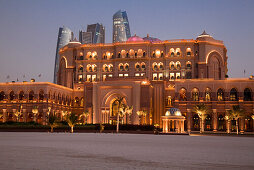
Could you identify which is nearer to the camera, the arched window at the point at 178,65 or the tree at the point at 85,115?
the tree at the point at 85,115

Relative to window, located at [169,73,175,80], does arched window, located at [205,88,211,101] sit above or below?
below

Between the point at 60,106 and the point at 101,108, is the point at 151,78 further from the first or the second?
the point at 60,106

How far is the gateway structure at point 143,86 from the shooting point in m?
84.1

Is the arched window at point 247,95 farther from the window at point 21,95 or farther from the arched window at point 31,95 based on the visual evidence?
the window at point 21,95

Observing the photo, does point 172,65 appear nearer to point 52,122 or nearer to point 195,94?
point 195,94

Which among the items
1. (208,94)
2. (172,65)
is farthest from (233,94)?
(172,65)

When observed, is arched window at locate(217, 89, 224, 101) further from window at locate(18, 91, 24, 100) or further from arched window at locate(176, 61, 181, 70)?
window at locate(18, 91, 24, 100)

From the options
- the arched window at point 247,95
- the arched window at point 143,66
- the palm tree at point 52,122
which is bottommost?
the palm tree at point 52,122

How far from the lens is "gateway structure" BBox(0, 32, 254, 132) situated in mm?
84062

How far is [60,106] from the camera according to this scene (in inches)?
→ 3930

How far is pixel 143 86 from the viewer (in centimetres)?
9256

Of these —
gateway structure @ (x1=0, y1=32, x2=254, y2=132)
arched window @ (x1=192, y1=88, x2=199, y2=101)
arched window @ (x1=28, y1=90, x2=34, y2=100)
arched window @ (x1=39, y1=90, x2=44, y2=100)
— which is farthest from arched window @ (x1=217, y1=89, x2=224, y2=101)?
arched window @ (x1=28, y1=90, x2=34, y2=100)

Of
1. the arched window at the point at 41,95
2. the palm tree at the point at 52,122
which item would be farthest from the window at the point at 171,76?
the palm tree at the point at 52,122

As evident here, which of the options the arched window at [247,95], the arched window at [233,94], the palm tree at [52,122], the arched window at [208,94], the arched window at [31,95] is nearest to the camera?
the palm tree at [52,122]
